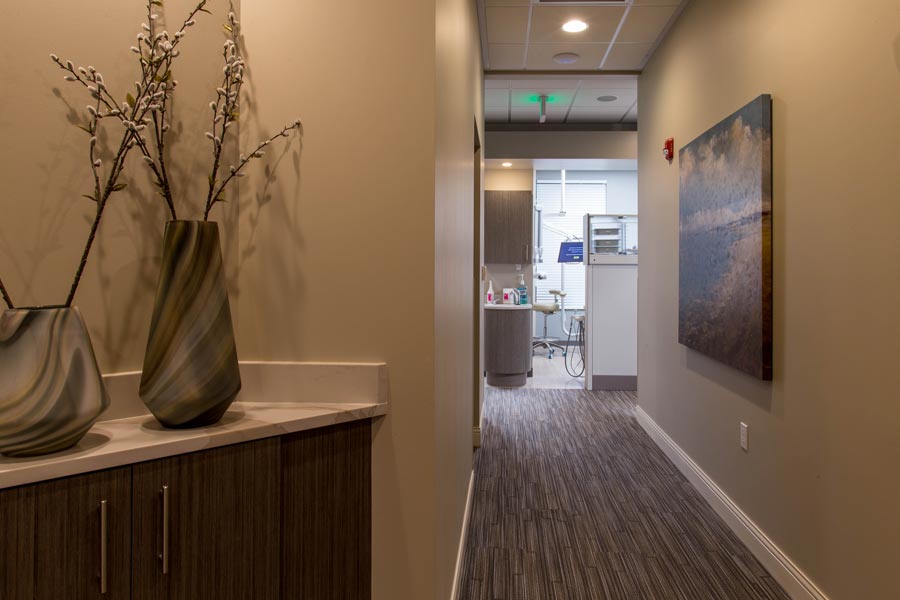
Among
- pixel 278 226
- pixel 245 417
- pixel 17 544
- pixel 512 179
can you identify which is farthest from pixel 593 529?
pixel 512 179

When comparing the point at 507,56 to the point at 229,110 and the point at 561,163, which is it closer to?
the point at 561,163

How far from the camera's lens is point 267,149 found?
4.65 ft

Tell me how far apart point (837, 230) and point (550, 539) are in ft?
5.18

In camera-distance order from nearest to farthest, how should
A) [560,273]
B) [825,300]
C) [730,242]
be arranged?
1. [825,300]
2. [730,242]
3. [560,273]

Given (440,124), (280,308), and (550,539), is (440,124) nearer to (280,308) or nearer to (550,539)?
(280,308)

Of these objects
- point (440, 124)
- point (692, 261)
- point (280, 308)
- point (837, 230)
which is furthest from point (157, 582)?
point (692, 261)

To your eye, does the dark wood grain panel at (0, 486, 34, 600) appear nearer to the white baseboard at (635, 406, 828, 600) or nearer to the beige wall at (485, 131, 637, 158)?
the white baseboard at (635, 406, 828, 600)

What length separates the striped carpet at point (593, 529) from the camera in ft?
6.68

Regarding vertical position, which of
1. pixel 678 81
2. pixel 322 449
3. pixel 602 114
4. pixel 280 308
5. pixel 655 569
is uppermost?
pixel 602 114

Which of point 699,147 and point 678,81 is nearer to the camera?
point 699,147

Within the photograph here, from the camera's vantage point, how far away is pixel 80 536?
3.10ft

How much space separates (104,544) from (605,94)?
529cm

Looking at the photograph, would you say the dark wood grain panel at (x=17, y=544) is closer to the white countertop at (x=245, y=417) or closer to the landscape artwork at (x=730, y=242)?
the white countertop at (x=245, y=417)

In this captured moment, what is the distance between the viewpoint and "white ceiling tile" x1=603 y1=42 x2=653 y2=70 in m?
3.71
